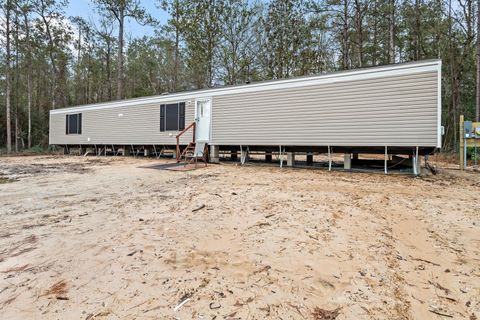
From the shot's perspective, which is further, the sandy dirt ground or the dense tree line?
the dense tree line

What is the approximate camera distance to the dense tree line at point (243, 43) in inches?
644

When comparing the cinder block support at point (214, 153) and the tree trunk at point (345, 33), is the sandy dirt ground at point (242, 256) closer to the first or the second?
the cinder block support at point (214, 153)

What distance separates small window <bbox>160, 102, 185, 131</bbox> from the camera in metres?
11.6

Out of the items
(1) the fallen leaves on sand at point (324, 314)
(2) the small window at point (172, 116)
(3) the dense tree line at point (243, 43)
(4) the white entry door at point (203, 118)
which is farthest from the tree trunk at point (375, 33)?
(1) the fallen leaves on sand at point (324, 314)

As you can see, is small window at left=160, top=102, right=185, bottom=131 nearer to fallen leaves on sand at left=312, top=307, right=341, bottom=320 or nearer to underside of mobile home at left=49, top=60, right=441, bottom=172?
underside of mobile home at left=49, top=60, right=441, bottom=172

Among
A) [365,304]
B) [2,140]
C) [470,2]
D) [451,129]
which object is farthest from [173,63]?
[365,304]

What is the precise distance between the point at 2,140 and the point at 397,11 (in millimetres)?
29550

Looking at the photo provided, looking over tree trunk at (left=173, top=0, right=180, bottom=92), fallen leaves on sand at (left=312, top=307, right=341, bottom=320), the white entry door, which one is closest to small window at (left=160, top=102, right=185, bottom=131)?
the white entry door

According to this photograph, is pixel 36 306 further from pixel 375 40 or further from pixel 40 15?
pixel 40 15

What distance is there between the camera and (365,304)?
1.94 m

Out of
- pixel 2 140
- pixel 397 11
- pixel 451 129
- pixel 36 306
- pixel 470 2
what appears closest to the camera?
pixel 36 306

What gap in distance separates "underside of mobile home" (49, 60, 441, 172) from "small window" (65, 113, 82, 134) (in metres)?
3.80

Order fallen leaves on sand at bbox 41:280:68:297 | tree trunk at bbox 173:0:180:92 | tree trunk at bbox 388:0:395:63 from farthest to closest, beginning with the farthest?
tree trunk at bbox 173:0:180:92 < tree trunk at bbox 388:0:395:63 < fallen leaves on sand at bbox 41:280:68:297

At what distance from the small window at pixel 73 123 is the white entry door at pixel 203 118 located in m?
8.55
